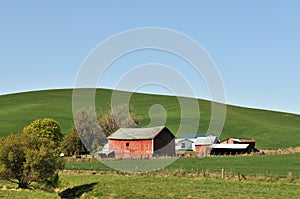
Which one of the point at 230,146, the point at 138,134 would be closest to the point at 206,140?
the point at 230,146

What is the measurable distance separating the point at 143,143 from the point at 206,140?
2288 centimetres

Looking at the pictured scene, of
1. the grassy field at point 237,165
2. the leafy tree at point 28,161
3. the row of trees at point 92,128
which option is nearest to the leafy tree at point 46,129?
the row of trees at point 92,128

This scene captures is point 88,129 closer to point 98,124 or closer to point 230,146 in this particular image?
point 98,124

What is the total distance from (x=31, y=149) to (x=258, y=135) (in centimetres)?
7850

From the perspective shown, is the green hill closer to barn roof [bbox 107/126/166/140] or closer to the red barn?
the red barn

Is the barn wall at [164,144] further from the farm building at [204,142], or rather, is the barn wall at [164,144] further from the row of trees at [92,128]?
the row of trees at [92,128]

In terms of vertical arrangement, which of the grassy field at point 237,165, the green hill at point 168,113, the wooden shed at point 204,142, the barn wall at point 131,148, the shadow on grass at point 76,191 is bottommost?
the shadow on grass at point 76,191

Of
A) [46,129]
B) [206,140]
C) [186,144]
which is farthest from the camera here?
[186,144]

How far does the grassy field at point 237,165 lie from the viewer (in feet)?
179

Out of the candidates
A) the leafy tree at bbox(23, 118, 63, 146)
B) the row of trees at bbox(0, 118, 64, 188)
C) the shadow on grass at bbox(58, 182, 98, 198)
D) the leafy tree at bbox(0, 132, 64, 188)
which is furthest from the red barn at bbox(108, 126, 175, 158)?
the shadow on grass at bbox(58, 182, 98, 198)

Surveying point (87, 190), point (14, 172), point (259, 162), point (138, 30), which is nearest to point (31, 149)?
point (14, 172)

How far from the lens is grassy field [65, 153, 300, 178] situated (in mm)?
54562

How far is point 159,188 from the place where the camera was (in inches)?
1585

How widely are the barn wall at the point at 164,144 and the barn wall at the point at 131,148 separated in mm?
1497
